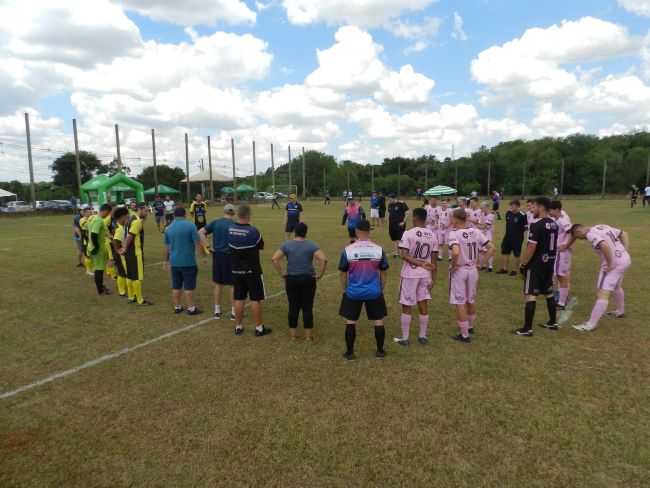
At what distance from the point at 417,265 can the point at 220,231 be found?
3469mm

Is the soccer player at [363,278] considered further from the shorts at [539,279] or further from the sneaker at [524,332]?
→ the shorts at [539,279]

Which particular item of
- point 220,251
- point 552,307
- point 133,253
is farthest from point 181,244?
point 552,307

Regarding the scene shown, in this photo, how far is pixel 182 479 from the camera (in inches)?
128

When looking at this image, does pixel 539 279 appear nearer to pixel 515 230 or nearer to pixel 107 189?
pixel 515 230

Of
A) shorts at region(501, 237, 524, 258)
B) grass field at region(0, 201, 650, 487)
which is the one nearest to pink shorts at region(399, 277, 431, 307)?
grass field at region(0, 201, 650, 487)

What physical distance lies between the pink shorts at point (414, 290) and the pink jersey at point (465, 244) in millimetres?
590

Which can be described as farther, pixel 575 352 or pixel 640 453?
pixel 575 352

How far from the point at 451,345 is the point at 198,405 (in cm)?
356

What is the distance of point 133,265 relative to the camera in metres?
7.98

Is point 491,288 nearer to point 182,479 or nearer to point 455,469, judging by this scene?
point 455,469

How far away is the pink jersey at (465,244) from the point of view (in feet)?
18.8

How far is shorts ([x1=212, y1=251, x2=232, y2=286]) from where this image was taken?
23.4ft

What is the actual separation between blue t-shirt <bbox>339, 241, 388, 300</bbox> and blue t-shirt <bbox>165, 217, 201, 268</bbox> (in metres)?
3.30

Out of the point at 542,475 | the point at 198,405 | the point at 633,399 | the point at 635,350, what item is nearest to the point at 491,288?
the point at 635,350
